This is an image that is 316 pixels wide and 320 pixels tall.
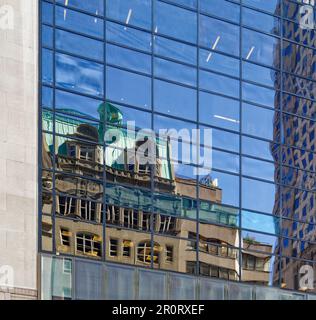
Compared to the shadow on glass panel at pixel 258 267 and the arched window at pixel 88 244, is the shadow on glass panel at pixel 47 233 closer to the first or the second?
the arched window at pixel 88 244

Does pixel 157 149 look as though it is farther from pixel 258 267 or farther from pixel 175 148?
pixel 258 267

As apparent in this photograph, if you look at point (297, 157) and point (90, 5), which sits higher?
point (90, 5)

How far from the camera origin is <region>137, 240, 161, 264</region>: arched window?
47750 millimetres

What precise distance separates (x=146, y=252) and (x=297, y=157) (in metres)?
8.41

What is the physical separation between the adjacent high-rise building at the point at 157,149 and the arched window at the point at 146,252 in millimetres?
69

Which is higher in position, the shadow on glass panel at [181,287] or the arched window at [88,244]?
the arched window at [88,244]

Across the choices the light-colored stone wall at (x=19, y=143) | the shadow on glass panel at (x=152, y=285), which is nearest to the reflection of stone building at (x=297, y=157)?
the shadow on glass panel at (x=152, y=285)

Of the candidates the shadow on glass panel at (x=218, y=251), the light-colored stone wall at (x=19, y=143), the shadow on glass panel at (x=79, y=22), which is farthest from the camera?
the shadow on glass panel at (x=218, y=251)

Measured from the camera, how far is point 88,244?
46.6 meters

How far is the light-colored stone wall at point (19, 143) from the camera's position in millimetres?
44062

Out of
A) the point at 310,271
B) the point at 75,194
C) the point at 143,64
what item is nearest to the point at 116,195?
the point at 75,194

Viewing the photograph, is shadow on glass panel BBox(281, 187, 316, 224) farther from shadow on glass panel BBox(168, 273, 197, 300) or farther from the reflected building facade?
shadow on glass panel BBox(168, 273, 197, 300)

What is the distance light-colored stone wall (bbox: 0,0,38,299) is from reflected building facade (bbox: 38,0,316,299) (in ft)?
2.23

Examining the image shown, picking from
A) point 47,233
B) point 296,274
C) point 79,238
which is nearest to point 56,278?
point 47,233
